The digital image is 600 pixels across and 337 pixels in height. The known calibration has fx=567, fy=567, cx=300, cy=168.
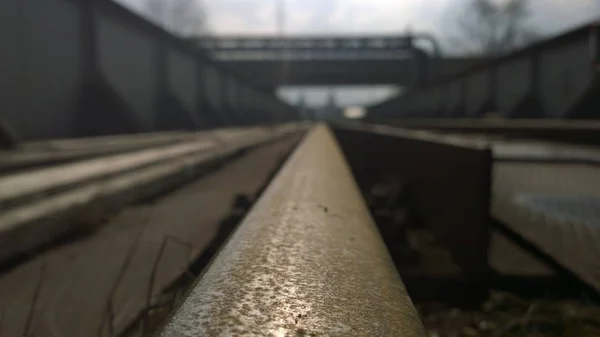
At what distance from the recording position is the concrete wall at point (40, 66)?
7.27 m

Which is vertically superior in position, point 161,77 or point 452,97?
point 161,77

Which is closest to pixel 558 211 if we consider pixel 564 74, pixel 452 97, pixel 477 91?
pixel 564 74

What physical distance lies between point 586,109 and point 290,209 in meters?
10.7

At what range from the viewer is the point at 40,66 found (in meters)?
8.03

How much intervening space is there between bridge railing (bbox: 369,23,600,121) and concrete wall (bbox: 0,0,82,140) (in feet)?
30.0

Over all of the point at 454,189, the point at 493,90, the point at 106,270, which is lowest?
the point at 106,270

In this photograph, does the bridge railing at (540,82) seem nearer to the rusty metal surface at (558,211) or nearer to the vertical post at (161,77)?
the rusty metal surface at (558,211)

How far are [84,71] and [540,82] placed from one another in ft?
33.6

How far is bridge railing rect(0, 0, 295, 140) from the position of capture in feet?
24.5

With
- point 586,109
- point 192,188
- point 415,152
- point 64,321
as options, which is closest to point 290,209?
point 64,321

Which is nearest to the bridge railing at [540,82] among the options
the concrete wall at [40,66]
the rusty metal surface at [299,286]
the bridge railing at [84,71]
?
the bridge railing at [84,71]

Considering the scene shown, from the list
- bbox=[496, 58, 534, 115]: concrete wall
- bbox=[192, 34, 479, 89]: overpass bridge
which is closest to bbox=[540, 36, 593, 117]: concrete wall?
bbox=[496, 58, 534, 115]: concrete wall

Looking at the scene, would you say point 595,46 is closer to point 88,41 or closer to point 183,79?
point 88,41

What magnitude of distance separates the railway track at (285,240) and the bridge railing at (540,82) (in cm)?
694
